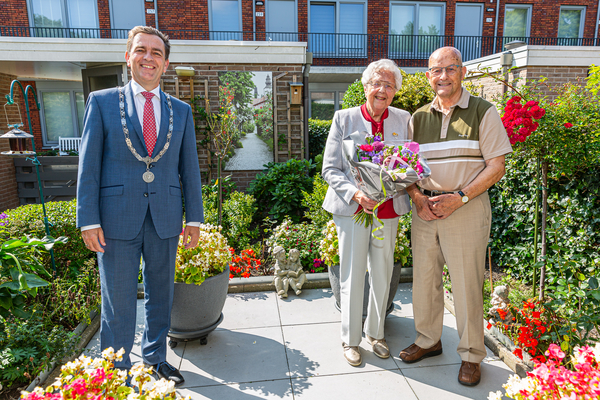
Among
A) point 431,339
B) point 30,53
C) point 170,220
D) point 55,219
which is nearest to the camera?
point 170,220

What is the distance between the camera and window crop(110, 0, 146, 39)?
13234mm

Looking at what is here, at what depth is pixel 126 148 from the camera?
82.0 inches

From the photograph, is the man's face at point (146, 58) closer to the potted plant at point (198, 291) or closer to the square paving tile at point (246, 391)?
the potted plant at point (198, 291)

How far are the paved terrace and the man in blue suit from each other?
12.3 inches

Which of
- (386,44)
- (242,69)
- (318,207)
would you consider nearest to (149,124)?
(318,207)

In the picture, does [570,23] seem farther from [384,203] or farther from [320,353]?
[320,353]

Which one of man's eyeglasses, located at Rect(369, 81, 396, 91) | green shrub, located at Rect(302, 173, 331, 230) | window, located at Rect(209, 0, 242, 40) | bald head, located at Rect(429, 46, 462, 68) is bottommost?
green shrub, located at Rect(302, 173, 331, 230)

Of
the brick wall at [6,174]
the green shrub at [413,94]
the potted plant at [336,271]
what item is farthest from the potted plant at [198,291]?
the brick wall at [6,174]

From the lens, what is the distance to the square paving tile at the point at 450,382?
2.23 m

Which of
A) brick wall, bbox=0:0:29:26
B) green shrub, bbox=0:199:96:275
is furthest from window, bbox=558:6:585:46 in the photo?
brick wall, bbox=0:0:29:26

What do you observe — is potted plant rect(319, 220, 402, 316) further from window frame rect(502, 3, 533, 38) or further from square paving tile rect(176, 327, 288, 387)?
window frame rect(502, 3, 533, 38)

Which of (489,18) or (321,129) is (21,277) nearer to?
(321,129)

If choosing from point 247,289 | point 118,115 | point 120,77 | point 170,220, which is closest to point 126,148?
point 118,115

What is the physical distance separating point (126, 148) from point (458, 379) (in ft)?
7.95
